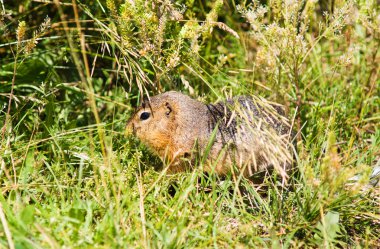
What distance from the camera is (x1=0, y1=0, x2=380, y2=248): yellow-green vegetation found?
312cm

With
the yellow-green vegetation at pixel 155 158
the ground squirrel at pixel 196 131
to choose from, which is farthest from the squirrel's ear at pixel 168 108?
the yellow-green vegetation at pixel 155 158

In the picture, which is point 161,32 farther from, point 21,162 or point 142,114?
point 21,162

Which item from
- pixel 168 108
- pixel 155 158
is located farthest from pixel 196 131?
pixel 155 158

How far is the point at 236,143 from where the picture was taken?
402 centimetres

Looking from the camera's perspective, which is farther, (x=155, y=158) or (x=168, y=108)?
(x=155, y=158)

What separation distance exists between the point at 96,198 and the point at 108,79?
1787 mm

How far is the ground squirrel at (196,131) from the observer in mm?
3980

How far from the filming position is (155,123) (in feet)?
13.7

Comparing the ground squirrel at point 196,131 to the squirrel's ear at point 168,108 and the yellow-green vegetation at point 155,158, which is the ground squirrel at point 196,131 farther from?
the yellow-green vegetation at point 155,158

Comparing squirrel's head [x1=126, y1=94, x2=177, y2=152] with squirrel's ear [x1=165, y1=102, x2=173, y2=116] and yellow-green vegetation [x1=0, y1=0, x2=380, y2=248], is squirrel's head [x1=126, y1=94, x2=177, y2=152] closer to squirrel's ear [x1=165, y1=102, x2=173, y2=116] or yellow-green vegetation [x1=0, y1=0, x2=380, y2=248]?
squirrel's ear [x1=165, y1=102, x2=173, y2=116]

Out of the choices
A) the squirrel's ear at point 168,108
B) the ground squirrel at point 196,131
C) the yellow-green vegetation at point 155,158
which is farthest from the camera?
the squirrel's ear at point 168,108

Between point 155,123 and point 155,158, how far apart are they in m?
0.29

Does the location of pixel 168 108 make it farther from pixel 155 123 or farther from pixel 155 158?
pixel 155 158

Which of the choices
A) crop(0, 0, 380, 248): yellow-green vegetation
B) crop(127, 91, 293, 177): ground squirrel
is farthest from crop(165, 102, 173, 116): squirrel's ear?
crop(0, 0, 380, 248): yellow-green vegetation
